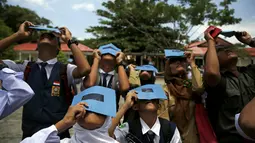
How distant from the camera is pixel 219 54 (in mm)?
2365

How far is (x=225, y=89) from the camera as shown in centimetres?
220

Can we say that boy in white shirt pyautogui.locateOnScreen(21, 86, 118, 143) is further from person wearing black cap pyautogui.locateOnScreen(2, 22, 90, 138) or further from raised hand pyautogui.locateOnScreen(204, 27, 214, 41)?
raised hand pyautogui.locateOnScreen(204, 27, 214, 41)

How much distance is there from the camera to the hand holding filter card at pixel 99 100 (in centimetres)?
167

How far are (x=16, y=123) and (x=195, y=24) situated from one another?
16.9m

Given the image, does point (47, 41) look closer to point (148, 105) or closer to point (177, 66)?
point (148, 105)

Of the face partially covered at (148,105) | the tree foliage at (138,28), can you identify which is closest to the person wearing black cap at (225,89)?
the face partially covered at (148,105)

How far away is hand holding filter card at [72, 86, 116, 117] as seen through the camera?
167cm

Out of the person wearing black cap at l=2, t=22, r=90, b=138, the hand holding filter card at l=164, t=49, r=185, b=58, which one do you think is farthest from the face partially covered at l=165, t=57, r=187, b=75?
the person wearing black cap at l=2, t=22, r=90, b=138

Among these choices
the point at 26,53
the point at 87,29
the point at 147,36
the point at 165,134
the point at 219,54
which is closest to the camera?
the point at 165,134

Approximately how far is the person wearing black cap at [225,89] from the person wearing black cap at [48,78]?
1168 millimetres

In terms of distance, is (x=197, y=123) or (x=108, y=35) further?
(x=108, y=35)

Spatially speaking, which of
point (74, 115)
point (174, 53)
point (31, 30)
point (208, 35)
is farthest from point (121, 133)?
point (31, 30)

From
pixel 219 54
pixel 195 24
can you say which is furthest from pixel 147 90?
pixel 195 24

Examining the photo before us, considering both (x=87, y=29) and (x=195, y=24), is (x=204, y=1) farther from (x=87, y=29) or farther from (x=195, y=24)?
(x=87, y=29)
